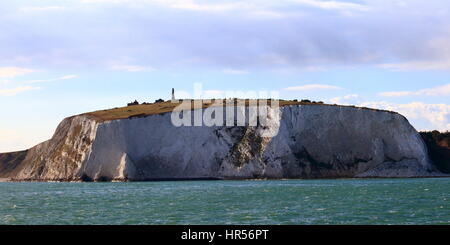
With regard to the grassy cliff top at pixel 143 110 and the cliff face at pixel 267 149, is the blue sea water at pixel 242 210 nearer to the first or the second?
the cliff face at pixel 267 149

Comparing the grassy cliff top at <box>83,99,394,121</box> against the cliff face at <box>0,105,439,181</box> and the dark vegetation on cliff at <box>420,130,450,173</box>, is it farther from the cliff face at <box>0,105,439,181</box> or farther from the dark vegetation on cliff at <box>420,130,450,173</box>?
the dark vegetation on cliff at <box>420,130,450,173</box>

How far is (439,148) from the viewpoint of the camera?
10712 cm

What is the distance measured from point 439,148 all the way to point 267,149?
2912cm

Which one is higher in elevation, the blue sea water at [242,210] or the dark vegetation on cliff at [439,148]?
the dark vegetation on cliff at [439,148]

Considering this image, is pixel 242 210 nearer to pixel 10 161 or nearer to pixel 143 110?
pixel 143 110

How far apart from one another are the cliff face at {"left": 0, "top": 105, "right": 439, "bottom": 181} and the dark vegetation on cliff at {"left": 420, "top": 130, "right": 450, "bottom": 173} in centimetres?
439

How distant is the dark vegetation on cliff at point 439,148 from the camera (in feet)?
340

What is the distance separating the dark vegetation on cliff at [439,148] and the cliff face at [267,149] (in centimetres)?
439

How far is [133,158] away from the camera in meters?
97.9

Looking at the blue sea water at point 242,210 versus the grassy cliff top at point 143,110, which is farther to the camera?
the grassy cliff top at point 143,110

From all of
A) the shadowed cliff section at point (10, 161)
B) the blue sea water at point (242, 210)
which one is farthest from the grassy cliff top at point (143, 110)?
the blue sea water at point (242, 210)

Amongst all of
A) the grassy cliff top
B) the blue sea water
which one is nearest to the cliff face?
the grassy cliff top

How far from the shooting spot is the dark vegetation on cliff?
103713mm

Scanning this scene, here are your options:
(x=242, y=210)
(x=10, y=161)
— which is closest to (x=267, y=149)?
(x=10, y=161)
